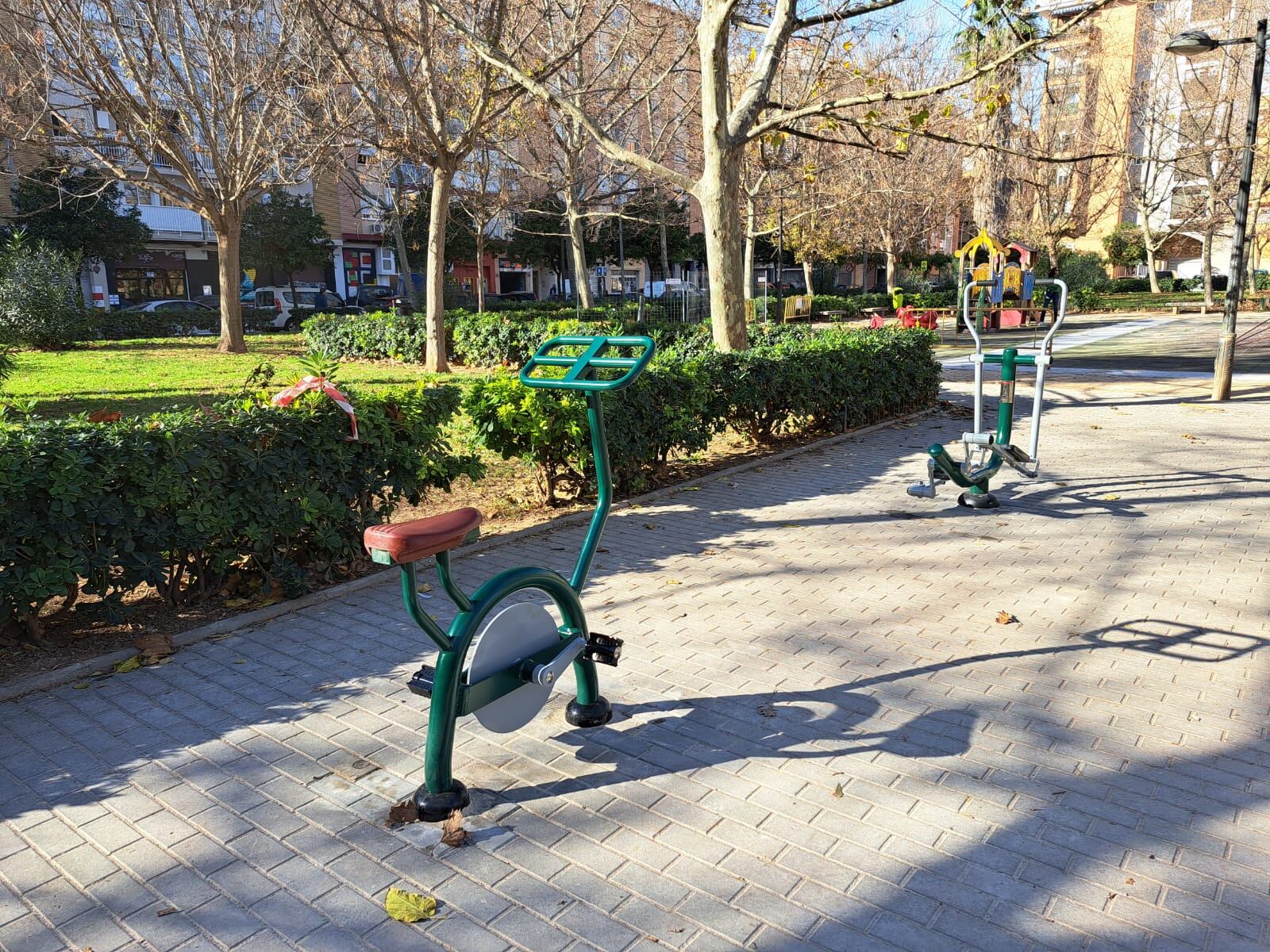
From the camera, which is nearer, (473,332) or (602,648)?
(602,648)

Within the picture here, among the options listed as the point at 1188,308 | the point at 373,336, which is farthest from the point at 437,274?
the point at 1188,308

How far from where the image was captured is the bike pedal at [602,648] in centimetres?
362

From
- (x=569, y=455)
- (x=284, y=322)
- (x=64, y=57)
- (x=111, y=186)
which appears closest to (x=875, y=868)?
(x=569, y=455)

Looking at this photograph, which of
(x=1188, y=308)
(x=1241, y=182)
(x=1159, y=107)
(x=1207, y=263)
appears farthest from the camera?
A: (x=1159, y=107)

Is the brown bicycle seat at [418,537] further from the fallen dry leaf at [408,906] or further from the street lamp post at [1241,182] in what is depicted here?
the street lamp post at [1241,182]

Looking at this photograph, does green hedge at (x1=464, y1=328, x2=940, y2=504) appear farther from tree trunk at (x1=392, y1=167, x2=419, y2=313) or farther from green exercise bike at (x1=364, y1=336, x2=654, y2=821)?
tree trunk at (x1=392, y1=167, x2=419, y2=313)

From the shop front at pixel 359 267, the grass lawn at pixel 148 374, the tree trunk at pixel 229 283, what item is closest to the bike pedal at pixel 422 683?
the grass lawn at pixel 148 374

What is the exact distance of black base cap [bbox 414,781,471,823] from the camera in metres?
3.04

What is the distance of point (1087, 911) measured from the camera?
261 cm

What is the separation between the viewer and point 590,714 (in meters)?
3.71

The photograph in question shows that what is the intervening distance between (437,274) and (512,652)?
44.6 ft

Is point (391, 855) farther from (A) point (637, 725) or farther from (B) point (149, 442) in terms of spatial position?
(B) point (149, 442)

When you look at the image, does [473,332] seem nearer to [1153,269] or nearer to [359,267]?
[359,267]

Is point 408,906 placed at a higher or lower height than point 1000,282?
lower
